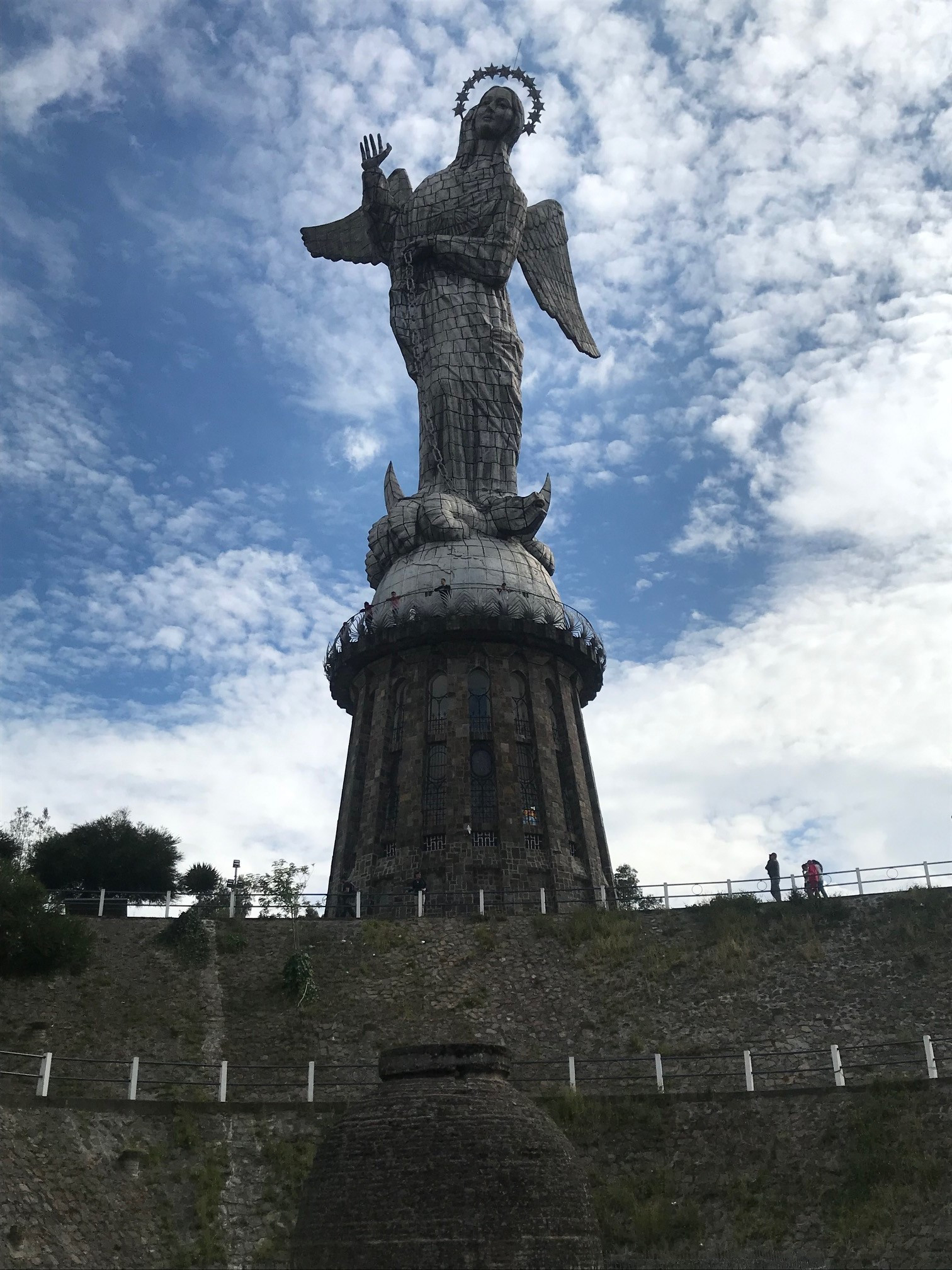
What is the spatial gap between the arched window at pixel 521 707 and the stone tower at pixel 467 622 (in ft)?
0.24

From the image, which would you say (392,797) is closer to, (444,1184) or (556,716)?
(556,716)

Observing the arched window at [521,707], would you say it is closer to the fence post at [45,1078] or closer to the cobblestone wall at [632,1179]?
the cobblestone wall at [632,1179]

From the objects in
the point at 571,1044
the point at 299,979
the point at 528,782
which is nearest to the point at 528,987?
the point at 571,1044

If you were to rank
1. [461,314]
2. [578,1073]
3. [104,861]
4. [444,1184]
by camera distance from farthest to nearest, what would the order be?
[461,314] → [104,861] → [578,1073] → [444,1184]

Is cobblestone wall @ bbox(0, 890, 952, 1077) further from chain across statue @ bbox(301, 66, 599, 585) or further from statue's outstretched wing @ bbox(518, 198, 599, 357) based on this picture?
statue's outstretched wing @ bbox(518, 198, 599, 357)

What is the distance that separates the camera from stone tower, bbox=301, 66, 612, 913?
→ 47.2 meters

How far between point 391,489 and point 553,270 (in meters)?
14.3

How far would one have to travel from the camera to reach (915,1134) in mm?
22688

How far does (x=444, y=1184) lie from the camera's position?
14172 mm

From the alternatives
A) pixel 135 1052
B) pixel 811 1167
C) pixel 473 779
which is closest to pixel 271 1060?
pixel 135 1052

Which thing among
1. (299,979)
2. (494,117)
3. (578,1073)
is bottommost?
(578,1073)

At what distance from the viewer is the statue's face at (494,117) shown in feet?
189

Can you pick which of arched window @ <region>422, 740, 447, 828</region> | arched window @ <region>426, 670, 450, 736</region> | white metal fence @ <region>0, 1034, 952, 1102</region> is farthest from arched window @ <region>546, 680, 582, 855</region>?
white metal fence @ <region>0, 1034, 952, 1102</region>

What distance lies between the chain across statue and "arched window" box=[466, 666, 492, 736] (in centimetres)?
587
